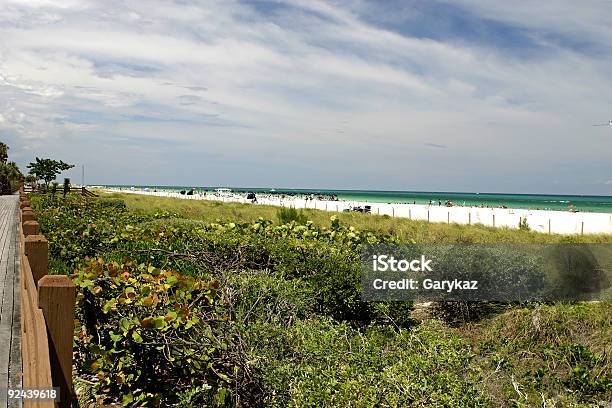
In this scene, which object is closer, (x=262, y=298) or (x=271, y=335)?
(x=271, y=335)

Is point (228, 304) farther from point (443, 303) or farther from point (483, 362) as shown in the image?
point (443, 303)

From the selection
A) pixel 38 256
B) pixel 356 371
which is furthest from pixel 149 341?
pixel 356 371

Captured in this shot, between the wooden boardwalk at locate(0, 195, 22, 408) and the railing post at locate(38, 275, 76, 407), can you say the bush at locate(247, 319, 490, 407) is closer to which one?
the railing post at locate(38, 275, 76, 407)

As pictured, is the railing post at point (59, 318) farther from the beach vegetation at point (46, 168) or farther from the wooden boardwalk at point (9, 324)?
the beach vegetation at point (46, 168)

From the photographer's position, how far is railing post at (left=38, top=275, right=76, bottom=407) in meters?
2.86

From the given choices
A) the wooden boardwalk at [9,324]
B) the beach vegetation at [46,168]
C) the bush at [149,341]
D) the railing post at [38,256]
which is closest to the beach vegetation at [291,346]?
the bush at [149,341]

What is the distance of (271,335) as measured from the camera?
5.00 meters

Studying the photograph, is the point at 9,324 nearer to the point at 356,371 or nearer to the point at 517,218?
the point at 356,371

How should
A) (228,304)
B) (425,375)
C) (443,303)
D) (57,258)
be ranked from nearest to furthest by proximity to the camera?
(425,375) → (228,304) → (57,258) → (443,303)

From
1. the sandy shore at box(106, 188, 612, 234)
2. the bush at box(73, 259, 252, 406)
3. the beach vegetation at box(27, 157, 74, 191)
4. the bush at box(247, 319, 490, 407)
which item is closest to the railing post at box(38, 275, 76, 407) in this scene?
the bush at box(73, 259, 252, 406)

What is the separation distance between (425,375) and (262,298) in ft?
7.66

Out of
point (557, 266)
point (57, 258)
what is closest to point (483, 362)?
point (557, 266)

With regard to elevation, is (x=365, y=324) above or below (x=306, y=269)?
below

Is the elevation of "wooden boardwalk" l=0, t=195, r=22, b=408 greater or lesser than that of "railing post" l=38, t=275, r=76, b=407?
lesser
